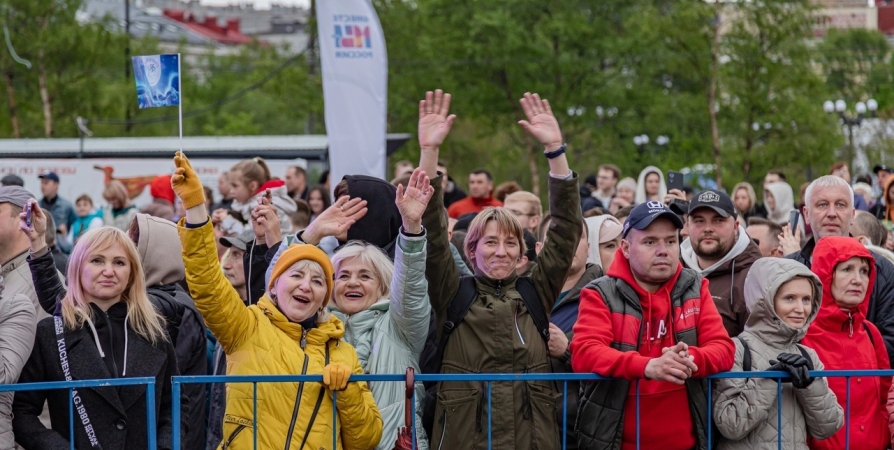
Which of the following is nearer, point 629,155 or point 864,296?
point 864,296

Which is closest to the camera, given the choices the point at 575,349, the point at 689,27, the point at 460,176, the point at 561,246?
the point at 575,349

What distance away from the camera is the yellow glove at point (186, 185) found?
14.7 feet

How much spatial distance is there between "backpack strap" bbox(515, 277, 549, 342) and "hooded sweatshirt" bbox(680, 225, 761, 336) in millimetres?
1313

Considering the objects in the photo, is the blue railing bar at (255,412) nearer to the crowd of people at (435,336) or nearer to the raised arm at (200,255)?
the crowd of people at (435,336)

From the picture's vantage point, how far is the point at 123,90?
3400 cm

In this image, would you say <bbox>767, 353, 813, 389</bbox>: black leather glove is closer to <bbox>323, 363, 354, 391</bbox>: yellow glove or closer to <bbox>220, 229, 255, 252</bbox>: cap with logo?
<bbox>323, 363, 354, 391</bbox>: yellow glove

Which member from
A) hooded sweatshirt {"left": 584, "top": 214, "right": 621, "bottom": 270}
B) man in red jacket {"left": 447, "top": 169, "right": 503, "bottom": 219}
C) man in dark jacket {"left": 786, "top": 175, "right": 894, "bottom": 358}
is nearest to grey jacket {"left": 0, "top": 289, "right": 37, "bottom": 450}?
hooded sweatshirt {"left": 584, "top": 214, "right": 621, "bottom": 270}

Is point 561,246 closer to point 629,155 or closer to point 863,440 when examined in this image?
point 863,440

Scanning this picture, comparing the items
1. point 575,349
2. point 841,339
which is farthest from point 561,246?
point 841,339

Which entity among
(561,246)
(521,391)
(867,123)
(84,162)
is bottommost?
(521,391)

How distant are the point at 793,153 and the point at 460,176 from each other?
40.9 feet

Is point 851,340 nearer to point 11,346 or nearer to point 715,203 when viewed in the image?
point 715,203

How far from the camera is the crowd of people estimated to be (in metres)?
4.58

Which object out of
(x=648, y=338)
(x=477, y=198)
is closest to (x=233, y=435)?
(x=648, y=338)
